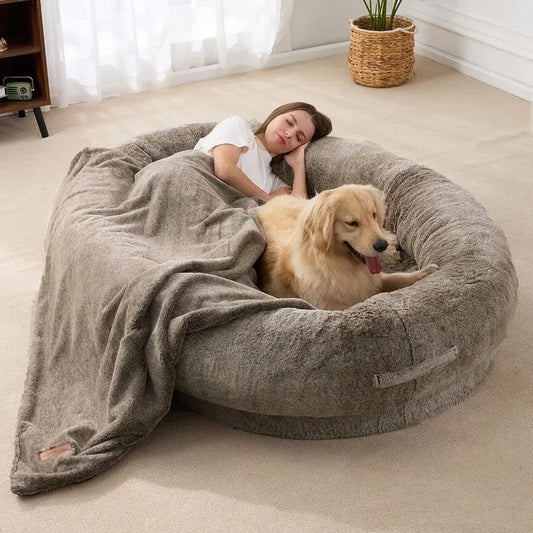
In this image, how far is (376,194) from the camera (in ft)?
7.73

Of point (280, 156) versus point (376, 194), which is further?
point (280, 156)

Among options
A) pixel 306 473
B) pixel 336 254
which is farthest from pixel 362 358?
pixel 336 254

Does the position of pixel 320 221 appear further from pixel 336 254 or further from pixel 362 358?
pixel 362 358

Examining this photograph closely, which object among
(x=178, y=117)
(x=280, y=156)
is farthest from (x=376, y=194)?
(x=178, y=117)

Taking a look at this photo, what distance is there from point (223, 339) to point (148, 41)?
2666 mm

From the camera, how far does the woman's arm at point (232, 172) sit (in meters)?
2.97

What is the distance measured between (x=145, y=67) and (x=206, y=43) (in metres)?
0.36

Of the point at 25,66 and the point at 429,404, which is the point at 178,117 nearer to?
the point at 25,66

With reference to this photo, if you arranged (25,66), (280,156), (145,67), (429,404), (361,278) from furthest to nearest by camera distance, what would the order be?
1. (145,67)
2. (25,66)
3. (280,156)
4. (361,278)
5. (429,404)

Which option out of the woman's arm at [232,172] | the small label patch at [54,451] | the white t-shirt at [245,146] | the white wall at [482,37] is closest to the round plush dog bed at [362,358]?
the small label patch at [54,451]

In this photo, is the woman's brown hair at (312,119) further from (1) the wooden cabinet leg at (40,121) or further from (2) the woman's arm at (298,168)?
(1) the wooden cabinet leg at (40,121)

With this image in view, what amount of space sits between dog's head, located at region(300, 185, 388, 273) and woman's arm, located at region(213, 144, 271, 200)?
0.67 m

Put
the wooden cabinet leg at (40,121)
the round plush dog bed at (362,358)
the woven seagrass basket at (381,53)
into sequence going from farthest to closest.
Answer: the woven seagrass basket at (381,53)
the wooden cabinet leg at (40,121)
the round plush dog bed at (362,358)

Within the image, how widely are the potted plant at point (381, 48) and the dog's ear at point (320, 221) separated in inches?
89.1
